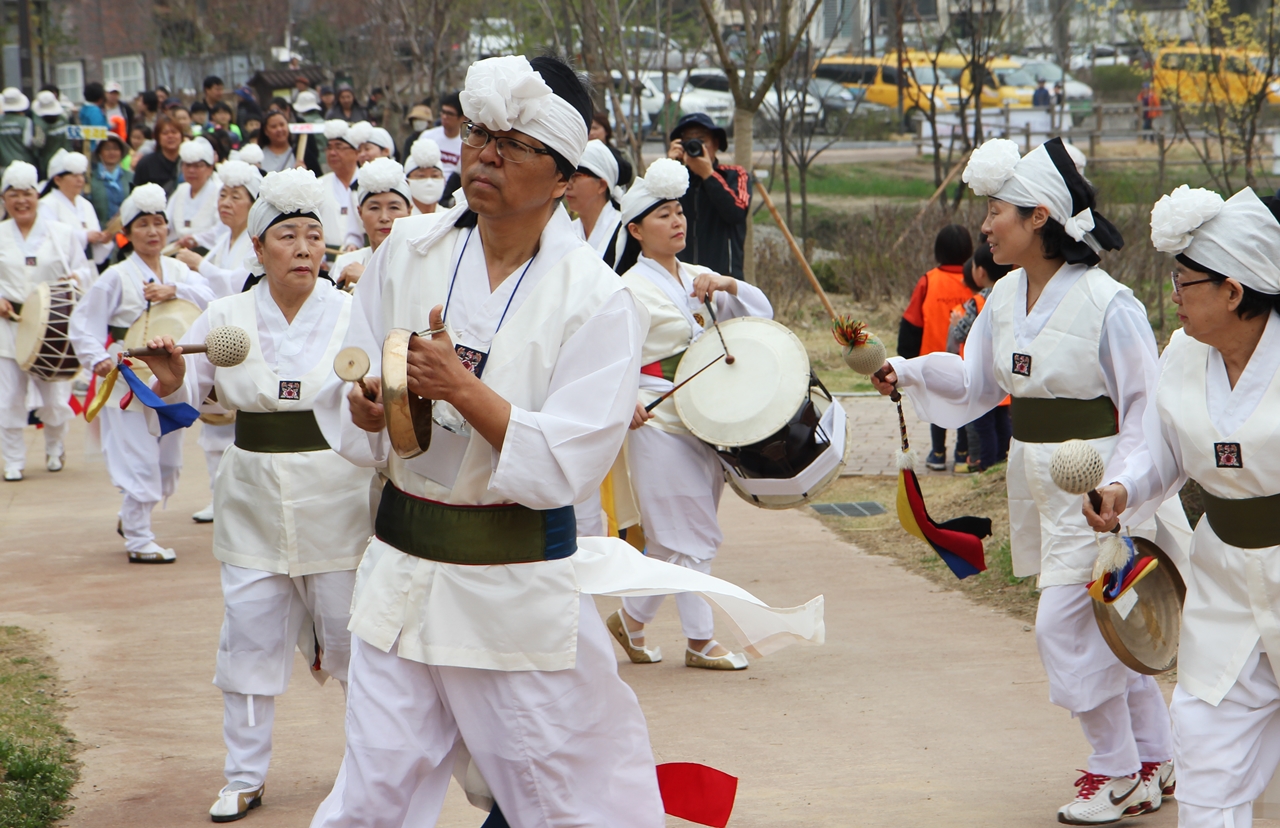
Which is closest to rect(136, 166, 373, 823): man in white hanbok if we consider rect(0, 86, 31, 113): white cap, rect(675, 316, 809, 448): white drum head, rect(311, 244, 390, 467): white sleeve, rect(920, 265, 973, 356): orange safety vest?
rect(311, 244, 390, 467): white sleeve

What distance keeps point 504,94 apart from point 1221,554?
1.98 m

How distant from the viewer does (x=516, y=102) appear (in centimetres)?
311

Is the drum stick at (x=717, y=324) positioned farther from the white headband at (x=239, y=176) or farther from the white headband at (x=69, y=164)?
the white headband at (x=69, y=164)

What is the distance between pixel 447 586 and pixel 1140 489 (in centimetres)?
172

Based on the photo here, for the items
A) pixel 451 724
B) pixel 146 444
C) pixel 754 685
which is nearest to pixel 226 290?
pixel 146 444

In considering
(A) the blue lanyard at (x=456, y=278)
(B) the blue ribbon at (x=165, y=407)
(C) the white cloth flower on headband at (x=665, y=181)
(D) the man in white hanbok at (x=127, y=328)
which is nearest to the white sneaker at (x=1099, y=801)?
(A) the blue lanyard at (x=456, y=278)

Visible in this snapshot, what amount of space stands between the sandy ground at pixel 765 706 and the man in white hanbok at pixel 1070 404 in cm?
26

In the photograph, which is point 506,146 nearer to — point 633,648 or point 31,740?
point 31,740

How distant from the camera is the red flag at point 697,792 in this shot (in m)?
3.57

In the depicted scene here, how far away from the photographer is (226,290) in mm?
8328

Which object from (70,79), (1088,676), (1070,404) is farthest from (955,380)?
(70,79)

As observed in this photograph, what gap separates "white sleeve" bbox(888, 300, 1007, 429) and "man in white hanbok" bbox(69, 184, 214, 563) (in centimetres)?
426

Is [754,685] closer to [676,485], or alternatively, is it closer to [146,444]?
[676,485]

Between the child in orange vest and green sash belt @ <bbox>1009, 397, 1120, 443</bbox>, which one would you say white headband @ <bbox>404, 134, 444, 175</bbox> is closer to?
the child in orange vest
